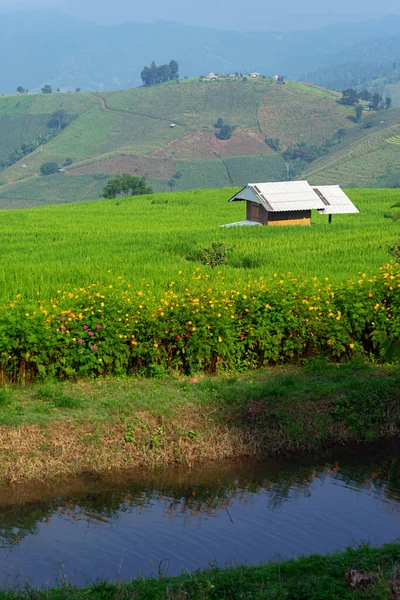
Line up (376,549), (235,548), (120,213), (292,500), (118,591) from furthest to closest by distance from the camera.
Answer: (120,213) < (292,500) < (235,548) < (376,549) < (118,591)

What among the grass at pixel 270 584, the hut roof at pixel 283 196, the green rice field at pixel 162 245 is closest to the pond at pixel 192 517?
the grass at pixel 270 584

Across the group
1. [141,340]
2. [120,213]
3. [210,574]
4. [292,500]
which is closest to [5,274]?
[141,340]

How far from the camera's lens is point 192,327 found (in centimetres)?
1652

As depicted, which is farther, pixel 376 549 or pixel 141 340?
pixel 141 340

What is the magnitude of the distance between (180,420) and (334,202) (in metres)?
24.1

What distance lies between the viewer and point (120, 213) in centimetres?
5006

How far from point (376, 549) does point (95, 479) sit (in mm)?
4948

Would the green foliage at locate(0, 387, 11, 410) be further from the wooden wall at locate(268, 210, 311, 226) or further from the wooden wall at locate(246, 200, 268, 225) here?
the wooden wall at locate(246, 200, 268, 225)

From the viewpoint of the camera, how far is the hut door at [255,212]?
124 feet

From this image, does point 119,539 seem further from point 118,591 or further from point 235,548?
point 118,591

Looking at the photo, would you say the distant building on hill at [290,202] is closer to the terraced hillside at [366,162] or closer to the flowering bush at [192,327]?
the flowering bush at [192,327]

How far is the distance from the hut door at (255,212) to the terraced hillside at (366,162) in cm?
11477

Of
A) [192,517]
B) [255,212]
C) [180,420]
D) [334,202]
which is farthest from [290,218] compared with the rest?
[192,517]

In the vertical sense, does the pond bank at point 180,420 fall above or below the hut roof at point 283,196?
below
